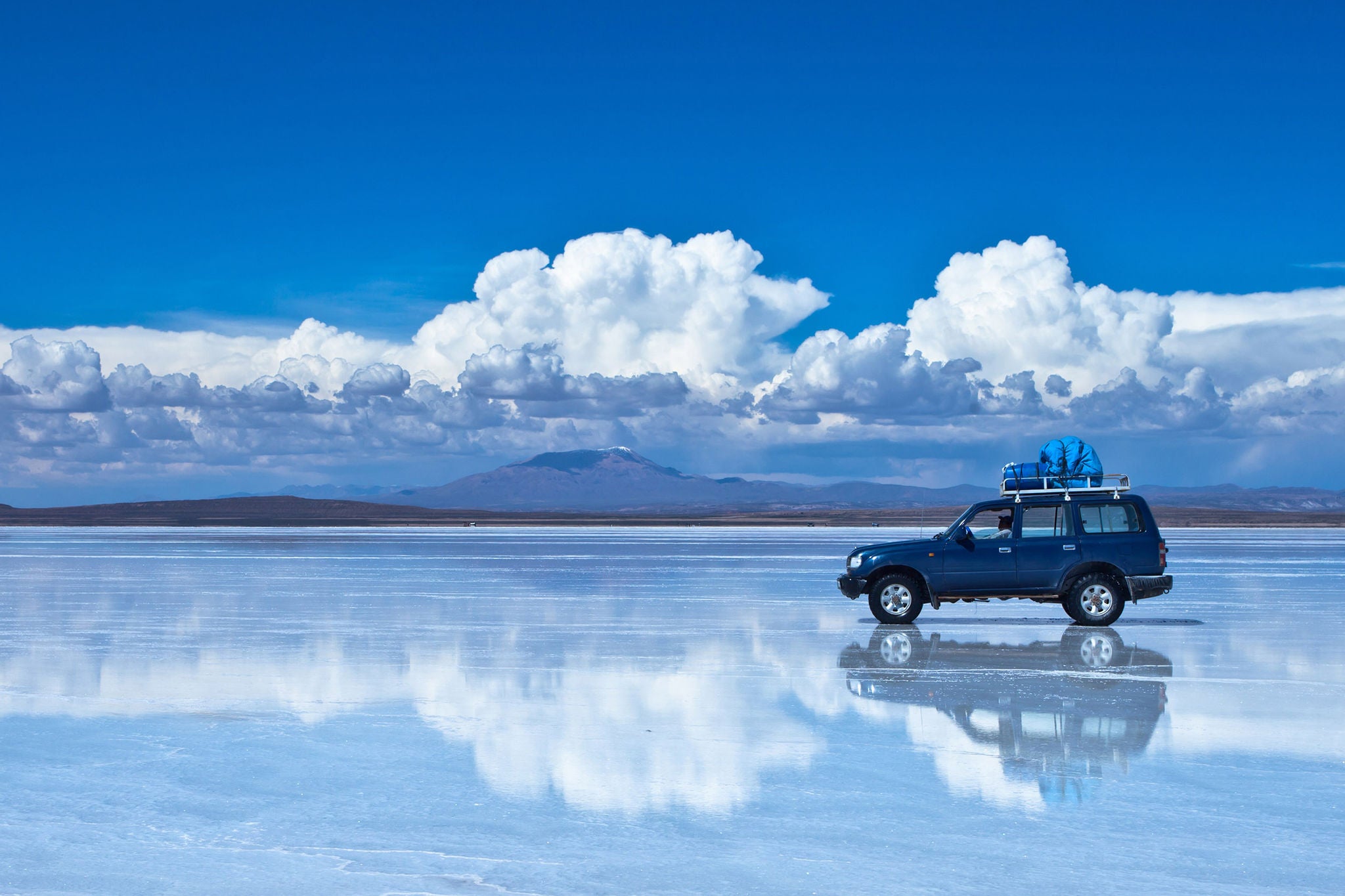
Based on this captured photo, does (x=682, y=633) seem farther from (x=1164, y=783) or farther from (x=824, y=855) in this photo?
(x=824, y=855)

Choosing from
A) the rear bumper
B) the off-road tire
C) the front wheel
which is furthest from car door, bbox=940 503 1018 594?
the rear bumper

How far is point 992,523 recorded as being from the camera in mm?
19281

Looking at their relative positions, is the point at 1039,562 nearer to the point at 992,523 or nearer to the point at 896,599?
the point at 992,523

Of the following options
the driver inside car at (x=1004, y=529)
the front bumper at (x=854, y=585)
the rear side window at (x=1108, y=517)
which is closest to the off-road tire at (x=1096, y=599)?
the rear side window at (x=1108, y=517)

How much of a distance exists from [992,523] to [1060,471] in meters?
1.45

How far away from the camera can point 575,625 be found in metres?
18.4

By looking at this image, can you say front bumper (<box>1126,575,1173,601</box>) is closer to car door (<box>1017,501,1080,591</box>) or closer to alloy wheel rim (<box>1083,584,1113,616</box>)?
alloy wheel rim (<box>1083,584,1113,616</box>)

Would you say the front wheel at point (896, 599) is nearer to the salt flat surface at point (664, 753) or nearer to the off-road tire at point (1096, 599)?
the salt flat surface at point (664, 753)

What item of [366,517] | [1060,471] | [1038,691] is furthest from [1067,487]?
[366,517]

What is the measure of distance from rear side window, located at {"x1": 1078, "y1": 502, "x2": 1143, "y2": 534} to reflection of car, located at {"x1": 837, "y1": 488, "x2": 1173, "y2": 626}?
0.01 meters

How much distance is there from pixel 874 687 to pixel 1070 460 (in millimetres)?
Answer: 8711

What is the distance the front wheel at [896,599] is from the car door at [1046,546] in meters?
1.65

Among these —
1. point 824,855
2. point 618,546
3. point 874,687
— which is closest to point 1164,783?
point 824,855

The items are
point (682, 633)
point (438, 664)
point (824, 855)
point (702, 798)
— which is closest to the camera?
point (824, 855)
